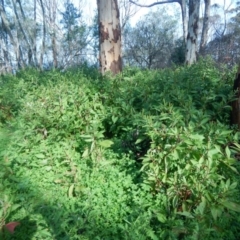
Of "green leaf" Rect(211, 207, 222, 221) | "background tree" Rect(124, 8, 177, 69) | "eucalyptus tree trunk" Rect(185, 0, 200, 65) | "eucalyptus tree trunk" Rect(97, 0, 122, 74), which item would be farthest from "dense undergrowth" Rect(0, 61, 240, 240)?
"background tree" Rect(124, 8, 177, 69)

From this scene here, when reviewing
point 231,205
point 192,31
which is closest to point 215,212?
point 231,205

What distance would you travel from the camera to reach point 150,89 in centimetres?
328

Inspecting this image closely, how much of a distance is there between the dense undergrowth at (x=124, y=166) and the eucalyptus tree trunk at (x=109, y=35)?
5.51ft

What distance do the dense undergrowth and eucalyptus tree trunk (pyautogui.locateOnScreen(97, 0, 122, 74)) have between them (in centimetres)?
168

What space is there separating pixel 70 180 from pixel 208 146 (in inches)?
55.2

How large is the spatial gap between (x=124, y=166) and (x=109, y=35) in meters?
3.38

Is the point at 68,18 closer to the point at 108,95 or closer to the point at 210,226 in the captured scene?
the point at 108,95

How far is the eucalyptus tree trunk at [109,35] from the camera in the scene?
193 inches

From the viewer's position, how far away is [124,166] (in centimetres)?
250

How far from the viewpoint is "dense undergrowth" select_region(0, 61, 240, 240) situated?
1738 mm

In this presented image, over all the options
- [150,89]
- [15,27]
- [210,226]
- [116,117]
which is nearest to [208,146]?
[210,226]

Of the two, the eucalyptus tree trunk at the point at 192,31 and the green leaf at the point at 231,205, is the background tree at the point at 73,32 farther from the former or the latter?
the green leaf at the point at 231,205

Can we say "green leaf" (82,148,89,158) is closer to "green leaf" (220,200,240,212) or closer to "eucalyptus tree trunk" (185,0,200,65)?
"green leaf" (220,200,240,212)

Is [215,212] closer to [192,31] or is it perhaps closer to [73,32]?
[192,31]
